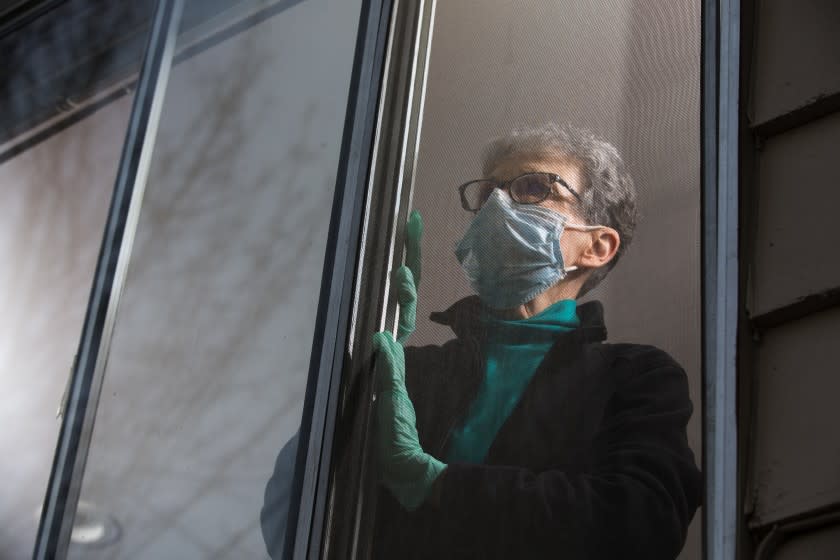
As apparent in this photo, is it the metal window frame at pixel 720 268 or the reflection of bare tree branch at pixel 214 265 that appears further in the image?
the reflection of bare tree branch at pixel 214 265

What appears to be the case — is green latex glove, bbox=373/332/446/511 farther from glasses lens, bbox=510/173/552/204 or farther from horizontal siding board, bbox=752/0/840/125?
horizontal siding board, bbox=752/0/840/125

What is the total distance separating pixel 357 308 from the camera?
2.34 m

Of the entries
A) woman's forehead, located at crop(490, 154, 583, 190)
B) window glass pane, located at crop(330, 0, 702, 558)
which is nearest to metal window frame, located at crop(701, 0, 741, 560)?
window glass pane, located at crop(330, 0, 702, 558)

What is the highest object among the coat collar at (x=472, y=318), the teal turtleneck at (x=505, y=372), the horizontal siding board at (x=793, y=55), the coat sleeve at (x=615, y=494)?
the horizontal siding board at (x=793, y=55)

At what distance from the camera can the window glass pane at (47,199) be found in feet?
9.61

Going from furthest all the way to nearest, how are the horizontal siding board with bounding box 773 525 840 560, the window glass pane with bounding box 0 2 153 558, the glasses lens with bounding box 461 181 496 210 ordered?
the window glass pane with bounding box 0 2 153 558 < the glasses lens with bounding box 461 181 496 210 < the horizontal siding board with bounding box 773 525 840 560

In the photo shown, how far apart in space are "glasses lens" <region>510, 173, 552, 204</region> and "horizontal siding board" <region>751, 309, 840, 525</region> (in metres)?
0.50

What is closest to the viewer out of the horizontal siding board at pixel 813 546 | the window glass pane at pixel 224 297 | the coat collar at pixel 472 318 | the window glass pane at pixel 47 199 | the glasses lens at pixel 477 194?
the horizontal siding board at pixel 813 546

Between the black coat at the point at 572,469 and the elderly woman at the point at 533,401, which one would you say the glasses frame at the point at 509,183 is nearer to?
the elderly woman at the point at 533,401

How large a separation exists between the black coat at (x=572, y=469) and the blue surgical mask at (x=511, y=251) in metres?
0.11

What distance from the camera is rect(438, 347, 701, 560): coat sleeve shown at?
1.87 meters

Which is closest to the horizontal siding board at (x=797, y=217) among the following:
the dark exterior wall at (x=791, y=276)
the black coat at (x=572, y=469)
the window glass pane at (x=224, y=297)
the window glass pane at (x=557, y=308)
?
the dark exterior wall at (x=791, y=276)

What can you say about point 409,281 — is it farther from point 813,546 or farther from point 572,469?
point 813,546

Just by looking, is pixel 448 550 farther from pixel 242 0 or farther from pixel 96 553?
pixel 242 0
